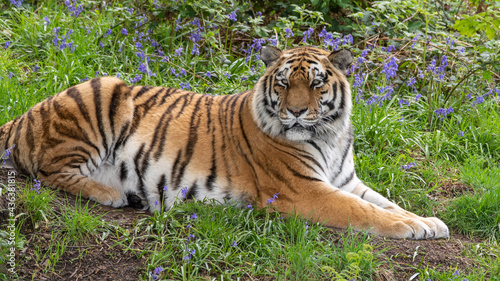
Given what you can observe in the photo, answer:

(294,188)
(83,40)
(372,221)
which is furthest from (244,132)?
(83,40)

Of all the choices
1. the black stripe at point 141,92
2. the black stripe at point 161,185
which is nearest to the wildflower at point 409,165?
the black stripe at point 161,185

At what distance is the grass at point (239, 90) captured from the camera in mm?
3732

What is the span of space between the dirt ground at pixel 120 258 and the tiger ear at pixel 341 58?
1.41 meters

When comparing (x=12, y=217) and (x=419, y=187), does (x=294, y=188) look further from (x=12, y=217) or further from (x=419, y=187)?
(x=12, y=217)

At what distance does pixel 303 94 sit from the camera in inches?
170

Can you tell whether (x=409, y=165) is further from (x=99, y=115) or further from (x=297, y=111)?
(x=99, y=115)

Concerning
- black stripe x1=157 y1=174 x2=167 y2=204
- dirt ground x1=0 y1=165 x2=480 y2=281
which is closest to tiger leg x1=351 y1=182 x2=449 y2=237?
dirt ground x1=0 y1=165 x2=480 y2=281

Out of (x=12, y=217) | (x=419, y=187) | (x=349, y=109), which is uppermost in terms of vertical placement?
(x=349, y=109)

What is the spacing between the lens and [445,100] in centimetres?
612

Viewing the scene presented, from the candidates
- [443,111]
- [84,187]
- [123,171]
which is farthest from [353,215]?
[443,111]

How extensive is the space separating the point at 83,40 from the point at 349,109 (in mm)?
3405

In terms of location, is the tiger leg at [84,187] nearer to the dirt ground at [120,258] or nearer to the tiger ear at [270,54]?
the dirt ground at [120,258]

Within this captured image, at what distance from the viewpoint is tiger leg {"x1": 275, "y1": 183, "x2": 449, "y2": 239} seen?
4168mm

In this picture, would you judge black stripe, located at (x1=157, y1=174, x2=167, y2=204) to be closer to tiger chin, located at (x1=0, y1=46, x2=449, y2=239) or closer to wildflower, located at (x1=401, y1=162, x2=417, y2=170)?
tiger chin, located at (x1=0, y1=46, x2=449, y2=239)
